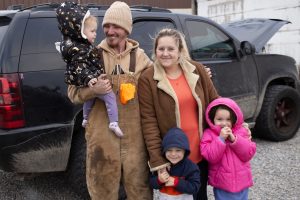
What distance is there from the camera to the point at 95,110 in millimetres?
2484

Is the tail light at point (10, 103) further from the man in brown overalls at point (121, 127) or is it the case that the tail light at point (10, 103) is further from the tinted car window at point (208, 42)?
the tinted car window at point (208, 42)

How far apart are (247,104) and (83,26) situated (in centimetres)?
330

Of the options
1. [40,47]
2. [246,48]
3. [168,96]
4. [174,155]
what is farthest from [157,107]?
[246,48]

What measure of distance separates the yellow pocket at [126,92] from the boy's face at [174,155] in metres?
0.40

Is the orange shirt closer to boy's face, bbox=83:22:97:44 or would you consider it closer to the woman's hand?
the woman's hand

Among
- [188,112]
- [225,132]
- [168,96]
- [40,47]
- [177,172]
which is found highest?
[40,47]

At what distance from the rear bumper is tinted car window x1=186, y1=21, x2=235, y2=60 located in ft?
6.30

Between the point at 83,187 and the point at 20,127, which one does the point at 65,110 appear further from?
the point at 83,187

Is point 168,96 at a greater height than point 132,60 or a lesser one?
lesser

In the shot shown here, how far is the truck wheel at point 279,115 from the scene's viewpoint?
18.3 feet

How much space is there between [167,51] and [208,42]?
2.57 m

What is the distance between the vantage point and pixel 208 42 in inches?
193

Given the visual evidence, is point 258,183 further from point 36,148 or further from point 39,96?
point 39,96

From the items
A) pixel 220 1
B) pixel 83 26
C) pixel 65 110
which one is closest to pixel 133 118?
pixel 83 26
